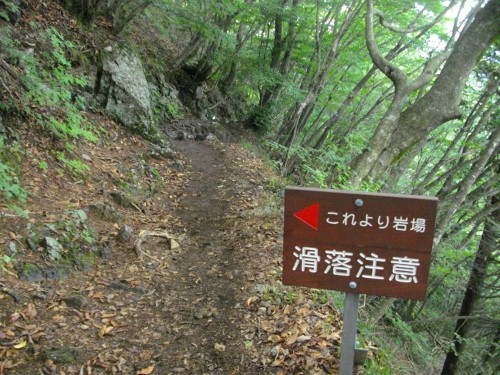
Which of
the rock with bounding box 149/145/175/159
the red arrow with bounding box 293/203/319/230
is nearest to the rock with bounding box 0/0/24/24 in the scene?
the rock with bounding box 149/145/175/159

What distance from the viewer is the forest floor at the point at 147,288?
338cm

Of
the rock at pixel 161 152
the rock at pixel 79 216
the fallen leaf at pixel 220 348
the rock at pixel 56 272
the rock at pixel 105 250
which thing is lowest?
the fallen leaf at pixel 220 348

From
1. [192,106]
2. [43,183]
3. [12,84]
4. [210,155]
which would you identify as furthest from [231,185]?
[192,106]

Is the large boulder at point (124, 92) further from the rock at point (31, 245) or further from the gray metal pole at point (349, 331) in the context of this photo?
the gray metal pole at point (349, 331)

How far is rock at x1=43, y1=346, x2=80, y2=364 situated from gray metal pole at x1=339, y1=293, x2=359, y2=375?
2.38 meters

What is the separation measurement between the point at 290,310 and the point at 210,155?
21.8 feet

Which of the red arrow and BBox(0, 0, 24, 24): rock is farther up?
BBox(0, 0, 24, 24): rock

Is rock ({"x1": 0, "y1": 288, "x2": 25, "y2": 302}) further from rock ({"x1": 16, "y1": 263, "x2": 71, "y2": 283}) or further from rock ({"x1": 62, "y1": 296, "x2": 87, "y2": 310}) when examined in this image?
rock ({"x1": 62, "y1": 296, "x2": 87, "y2": 310})

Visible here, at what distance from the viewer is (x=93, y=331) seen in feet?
12.2

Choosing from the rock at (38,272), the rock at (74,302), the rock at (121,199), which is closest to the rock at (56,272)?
the rock at (38,272)

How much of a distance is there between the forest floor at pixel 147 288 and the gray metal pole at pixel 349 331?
0.76 meters

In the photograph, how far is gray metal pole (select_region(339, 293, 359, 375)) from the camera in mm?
2365

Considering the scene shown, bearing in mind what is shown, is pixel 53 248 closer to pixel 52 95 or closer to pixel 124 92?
pixel 52 95

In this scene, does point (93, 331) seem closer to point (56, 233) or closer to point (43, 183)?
point (56, 233)
